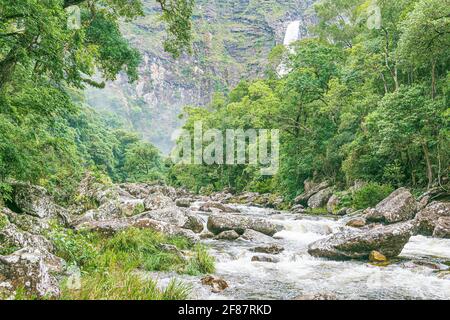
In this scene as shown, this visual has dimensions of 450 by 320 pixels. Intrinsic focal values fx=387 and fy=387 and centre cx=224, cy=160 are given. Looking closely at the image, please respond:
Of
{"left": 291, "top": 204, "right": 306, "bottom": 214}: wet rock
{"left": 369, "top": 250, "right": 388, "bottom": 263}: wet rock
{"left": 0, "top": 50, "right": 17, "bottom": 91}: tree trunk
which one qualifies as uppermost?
{"left": 0, "top": 50, "right": 17, "bottom": 91}: tree trunk

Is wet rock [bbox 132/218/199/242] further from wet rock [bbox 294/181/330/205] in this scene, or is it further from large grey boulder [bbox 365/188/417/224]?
wet rock [bbox 294/181/330/205]

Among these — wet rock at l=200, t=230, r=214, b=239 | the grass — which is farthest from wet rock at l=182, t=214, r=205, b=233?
the grass

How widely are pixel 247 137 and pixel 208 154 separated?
26.2 feet

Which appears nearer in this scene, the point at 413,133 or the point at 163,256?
the point at 163,256

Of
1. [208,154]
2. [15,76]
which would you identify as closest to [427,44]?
[15,76]

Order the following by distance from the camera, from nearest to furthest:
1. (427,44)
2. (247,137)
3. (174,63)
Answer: (427,44)
(247,137)
(174,63)

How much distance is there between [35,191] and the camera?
41.7 feet

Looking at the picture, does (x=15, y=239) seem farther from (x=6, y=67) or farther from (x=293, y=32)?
(x=293, y=32)

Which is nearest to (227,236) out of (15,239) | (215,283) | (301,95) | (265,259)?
(265,259)

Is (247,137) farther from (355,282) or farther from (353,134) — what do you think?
(355,282)

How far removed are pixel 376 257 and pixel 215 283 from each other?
502 centimetres

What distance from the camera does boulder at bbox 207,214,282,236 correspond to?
50.9 feet

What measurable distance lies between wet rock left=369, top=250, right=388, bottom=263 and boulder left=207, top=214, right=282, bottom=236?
228 inches

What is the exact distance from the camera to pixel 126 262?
878 centimetres
